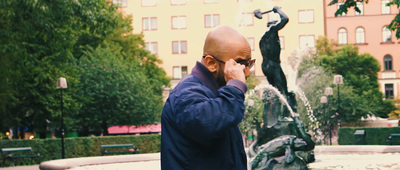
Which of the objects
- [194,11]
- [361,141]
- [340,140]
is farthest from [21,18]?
[194,11]

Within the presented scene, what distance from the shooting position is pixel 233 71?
2.52m

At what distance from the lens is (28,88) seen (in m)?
29.1

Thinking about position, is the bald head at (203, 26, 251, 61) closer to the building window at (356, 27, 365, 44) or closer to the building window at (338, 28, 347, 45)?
the building window at (338, 28, 347, 45)

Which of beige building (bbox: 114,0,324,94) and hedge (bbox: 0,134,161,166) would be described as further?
beige building (bbox: 114,0,324,94)

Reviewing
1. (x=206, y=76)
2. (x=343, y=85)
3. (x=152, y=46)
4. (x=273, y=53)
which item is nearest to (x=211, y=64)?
(x=206, y=76)

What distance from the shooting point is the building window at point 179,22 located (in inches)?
2677

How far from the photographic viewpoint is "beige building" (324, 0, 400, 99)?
64.9 meters

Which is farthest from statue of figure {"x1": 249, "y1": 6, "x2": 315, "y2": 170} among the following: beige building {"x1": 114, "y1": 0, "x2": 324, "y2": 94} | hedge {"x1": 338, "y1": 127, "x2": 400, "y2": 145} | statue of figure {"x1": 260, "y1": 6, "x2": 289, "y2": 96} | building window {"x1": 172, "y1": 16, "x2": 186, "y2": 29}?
building window {"x1": 172, "y1": 16, "x2": 186, "y2": 29}

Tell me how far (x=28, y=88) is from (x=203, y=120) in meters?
28.4

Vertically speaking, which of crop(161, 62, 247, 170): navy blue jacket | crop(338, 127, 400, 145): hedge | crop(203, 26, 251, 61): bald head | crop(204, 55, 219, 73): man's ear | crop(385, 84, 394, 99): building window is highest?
crop(203, 26, 251, 61): bald head

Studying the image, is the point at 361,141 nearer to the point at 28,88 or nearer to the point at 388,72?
the point at 28,88

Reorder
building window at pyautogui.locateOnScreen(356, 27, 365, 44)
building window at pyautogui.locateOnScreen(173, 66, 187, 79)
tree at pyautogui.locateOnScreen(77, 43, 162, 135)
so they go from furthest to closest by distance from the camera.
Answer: building window at pyautogui.locateOnScreen(173, 66, 187, 79) < building window at pyautogui.locateOnScreen(356, 27, 365, 44) < tree at pyautogui.locateOnScreen(77, 43, 162, 135)

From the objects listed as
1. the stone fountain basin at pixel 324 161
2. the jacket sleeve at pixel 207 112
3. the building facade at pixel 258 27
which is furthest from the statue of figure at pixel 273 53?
the building facade at pixel 258 27

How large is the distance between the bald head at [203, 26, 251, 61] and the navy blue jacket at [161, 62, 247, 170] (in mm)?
117
